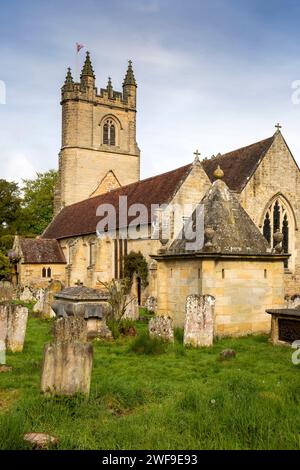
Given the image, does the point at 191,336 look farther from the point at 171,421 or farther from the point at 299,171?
the point at 299,171

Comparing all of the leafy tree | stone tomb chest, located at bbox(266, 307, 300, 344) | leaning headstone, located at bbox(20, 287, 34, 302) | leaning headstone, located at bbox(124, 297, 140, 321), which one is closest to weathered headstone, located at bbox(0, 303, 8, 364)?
stone tomb chest, located at bbox(266, 307, 300, 344)

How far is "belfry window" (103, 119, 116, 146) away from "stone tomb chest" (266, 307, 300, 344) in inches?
1542

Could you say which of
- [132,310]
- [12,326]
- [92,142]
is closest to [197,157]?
[132,310]

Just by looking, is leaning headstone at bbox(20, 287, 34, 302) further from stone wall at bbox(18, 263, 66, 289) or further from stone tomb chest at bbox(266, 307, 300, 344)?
stone tomb chest at bbox(266, 307, 300, 344)

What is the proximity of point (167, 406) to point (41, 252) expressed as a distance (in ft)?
104

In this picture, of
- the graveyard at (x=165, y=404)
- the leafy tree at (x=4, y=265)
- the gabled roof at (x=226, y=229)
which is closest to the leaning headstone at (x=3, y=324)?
the graveyard at (x=165, y=404)

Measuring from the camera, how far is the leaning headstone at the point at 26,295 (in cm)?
2727

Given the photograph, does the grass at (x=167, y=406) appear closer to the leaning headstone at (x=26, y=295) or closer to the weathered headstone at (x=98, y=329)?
the weathered headstone at (x=98, y=329)

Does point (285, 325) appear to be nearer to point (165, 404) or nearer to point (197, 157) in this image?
point (165, 404)

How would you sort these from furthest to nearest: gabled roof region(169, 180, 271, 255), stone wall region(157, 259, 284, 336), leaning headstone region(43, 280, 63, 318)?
leaning headstone region(43, 280, 63, 318) < gabled roof region(169, 180, 271, 255) < stone wall region(157, 259, 284, 336)

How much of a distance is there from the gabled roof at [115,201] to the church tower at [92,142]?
3.50m

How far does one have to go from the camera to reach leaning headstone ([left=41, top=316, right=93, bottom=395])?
627cm

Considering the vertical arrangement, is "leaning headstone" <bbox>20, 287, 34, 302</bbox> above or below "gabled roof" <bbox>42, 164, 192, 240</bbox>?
below
